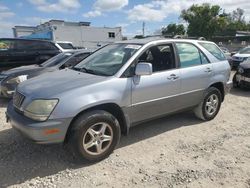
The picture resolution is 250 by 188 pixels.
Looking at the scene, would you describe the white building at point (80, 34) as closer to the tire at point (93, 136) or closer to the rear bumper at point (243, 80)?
the rear bumper at point (243, 80)

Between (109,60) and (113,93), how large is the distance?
0.89 metres

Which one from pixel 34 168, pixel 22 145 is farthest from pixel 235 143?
pixel 22 145

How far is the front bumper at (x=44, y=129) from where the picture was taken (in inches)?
122

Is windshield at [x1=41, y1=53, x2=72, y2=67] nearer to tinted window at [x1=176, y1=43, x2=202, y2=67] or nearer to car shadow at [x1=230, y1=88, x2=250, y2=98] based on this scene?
tinted window at [x1=176, y1=43, x2=202, y2=67]

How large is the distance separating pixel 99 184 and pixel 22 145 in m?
1.68

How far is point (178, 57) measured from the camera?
450cm

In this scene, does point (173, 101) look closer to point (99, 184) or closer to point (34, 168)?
point (99, 184)

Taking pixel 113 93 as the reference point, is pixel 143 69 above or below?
above

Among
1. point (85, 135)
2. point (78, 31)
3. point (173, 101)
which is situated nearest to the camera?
point (85, 135)

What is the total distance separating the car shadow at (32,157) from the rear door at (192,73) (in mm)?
749

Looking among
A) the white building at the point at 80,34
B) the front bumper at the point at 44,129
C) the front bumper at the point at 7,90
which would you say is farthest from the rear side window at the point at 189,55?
the white building at the point at 80,34

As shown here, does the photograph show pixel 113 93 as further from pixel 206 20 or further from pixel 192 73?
pixel 206 20

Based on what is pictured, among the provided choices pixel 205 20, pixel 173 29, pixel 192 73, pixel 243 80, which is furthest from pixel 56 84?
pixel 173 29

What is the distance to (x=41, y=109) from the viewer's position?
313 centimetres
